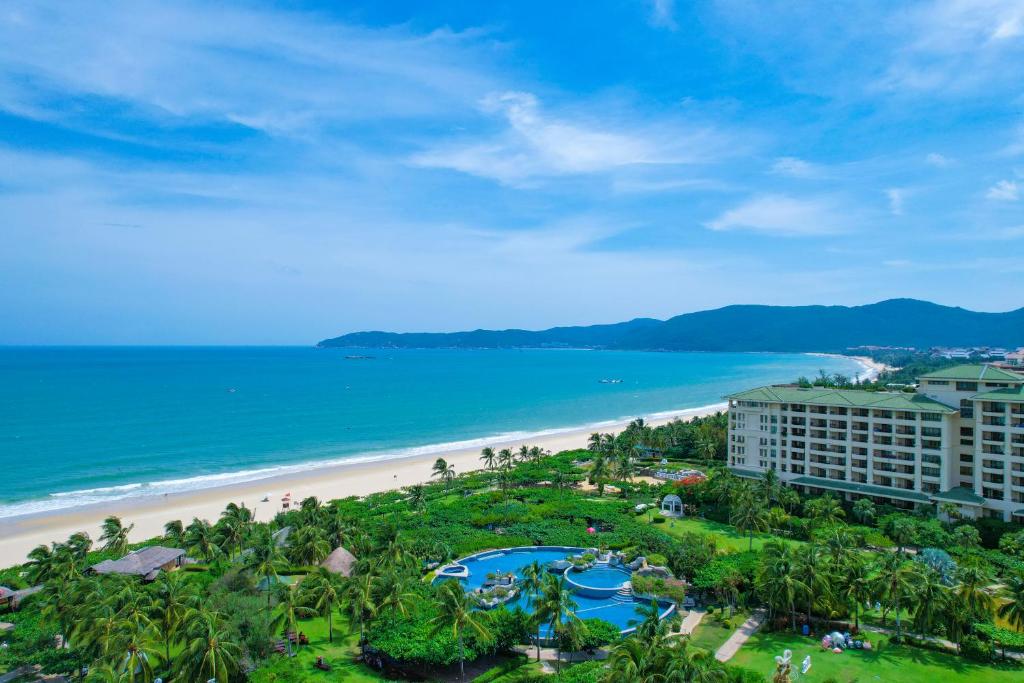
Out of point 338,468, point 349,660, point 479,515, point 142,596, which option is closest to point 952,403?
point 479,515

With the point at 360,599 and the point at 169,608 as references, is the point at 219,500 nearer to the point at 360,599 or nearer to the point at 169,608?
the point at 169,608

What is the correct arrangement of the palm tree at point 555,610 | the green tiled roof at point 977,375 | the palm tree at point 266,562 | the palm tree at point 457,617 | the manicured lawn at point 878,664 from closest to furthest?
1. the manicured lawn at point 878,664
2. the palm tree at point 457,617
3. the palm tree at point 555,610
4. the palm tree at point 266,562
5. the green tiled roof at point 977,375

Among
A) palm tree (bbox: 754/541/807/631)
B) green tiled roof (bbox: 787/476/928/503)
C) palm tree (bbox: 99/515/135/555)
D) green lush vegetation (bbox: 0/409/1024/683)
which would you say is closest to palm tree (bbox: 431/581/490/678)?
green lush vegetation (bbox: 0/409/1024/683)

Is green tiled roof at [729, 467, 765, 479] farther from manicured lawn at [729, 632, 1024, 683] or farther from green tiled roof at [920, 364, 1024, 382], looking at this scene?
manicured lawn at [729, 632, 1024, 683]

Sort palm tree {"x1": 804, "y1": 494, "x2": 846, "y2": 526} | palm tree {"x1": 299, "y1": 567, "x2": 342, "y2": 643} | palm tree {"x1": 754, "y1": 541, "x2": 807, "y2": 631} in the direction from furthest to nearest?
palm tree {"x1": 804, "y1": 494, "x2": 846, "y2": 526}, palm tree {"x1": 754, "y1": 541, "x2": 807, "y2": 631}, palm tree {"x1": 299, "y1": 567, "x2": 342, "y2": 643}

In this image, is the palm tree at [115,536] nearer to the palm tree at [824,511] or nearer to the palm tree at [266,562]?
the palm tree at [266,562]

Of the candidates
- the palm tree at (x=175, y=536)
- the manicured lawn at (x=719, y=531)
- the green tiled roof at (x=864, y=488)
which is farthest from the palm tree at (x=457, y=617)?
the green tiled roof at (x=864, y=488)
